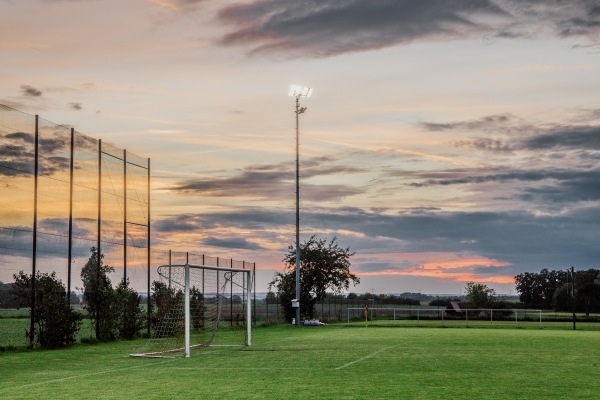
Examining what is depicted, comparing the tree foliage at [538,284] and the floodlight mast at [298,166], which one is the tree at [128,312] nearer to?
the floodlight mast at [298,166]

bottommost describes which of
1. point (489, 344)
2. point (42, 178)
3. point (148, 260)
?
point (489, 344)

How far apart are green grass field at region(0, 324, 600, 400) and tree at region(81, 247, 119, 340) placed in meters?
3.11

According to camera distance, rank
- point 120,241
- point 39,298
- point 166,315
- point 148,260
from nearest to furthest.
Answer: point 39,298 < point 166,315 < point 120,241 < point 148,260

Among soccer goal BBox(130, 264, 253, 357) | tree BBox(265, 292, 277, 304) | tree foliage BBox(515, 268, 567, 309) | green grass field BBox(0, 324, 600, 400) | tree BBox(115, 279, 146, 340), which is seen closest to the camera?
green grass field BBox(0, 324, 600, 400)

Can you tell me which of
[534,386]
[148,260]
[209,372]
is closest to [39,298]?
[148,260]

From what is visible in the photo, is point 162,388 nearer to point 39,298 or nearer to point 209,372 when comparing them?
point 209,372

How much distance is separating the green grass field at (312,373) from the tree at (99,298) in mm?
3112

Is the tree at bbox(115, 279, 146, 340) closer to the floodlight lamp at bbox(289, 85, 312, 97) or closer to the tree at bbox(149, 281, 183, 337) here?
the tree at bbox(149, 281, 183, 337)

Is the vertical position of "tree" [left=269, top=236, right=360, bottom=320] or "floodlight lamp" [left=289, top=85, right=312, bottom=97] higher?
"floodlight lamp" [left=289, top=85, right=312, bottom=97]

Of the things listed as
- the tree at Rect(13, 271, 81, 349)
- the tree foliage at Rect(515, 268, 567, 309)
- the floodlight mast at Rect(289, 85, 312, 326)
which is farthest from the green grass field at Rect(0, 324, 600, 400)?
the tree foliage at Rect(515, 268, 567, 309)

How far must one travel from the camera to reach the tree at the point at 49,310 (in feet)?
83.5

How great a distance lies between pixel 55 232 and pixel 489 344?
15.1 metres

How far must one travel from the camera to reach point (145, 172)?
1346 inches

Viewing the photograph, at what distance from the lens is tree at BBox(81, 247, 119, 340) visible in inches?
1160
